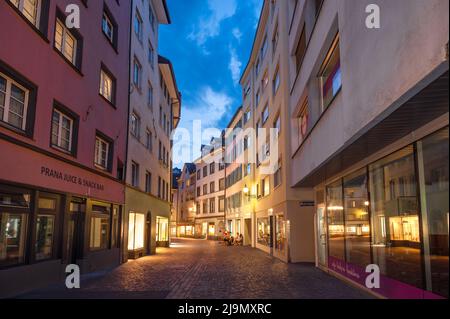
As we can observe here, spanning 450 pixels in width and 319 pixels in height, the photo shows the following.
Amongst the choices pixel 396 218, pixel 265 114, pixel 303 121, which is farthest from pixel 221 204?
pixel 396 218

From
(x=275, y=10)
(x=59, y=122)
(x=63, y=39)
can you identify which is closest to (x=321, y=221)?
(x=59, y=122)

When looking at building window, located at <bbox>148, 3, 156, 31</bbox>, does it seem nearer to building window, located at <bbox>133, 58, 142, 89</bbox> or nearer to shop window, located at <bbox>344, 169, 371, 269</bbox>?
building window, located at <bbox>133, 58, 142, 89</bbox>

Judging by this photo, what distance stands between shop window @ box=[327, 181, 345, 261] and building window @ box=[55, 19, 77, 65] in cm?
1052

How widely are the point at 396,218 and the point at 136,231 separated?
53.1ft

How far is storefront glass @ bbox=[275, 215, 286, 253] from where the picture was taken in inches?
853

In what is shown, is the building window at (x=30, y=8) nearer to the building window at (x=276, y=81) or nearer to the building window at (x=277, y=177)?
the building window at (x=277, y=177)

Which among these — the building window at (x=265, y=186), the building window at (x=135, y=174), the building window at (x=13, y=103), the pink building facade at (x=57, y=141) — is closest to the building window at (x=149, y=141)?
the building window at (x=135, y=174)

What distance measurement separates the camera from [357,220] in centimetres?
1248

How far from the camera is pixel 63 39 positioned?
13.9m

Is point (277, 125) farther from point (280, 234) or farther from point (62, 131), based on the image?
point (62, 131)

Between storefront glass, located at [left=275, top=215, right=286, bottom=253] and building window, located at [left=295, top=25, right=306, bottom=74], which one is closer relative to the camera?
building window, located at [left=295, top=25, right=306, bottom=74]

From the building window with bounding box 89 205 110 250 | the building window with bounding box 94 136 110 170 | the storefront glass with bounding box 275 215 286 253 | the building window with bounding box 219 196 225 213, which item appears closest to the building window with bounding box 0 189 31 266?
the building window with bounding box 89 205 110 250

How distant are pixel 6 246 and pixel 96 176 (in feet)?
20.5
